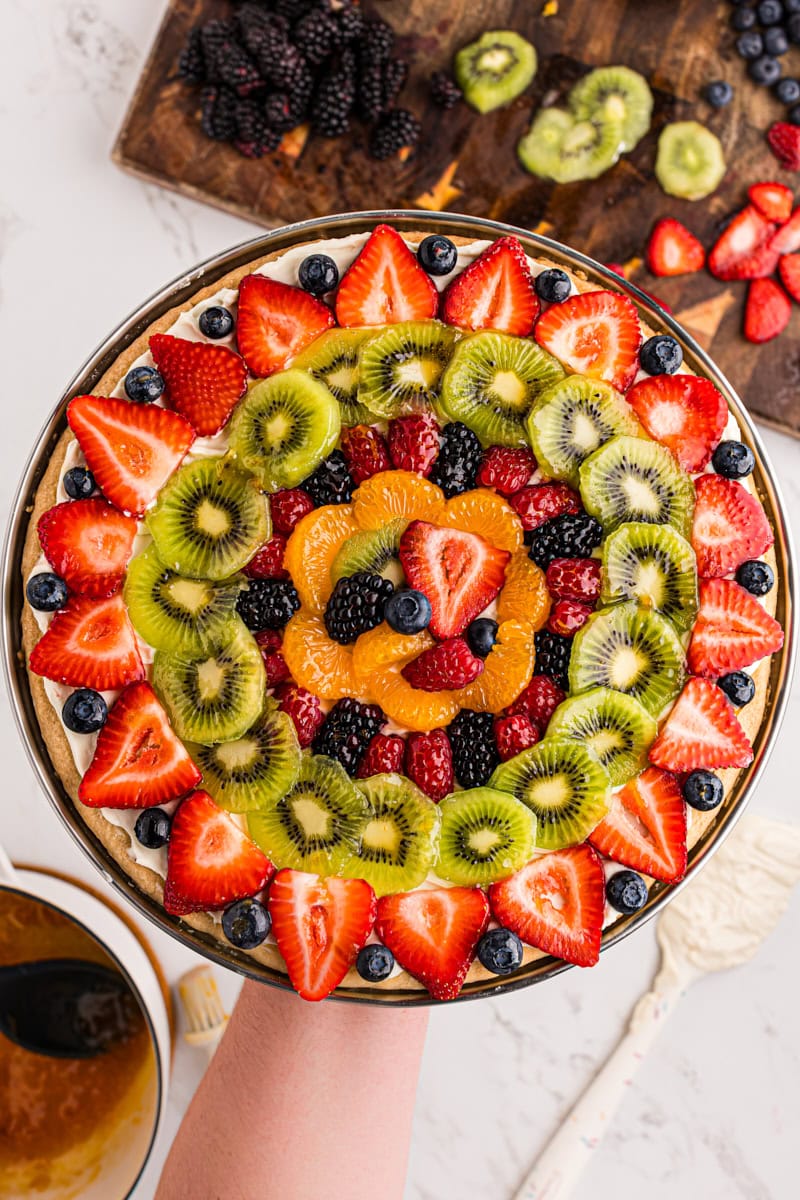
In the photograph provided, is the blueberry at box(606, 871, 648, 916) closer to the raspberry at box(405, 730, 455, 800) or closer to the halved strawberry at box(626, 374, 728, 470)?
the raspberry at box(405, 730, 455, 800)

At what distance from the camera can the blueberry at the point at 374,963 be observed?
199 cm

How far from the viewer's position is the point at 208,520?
2070 mm

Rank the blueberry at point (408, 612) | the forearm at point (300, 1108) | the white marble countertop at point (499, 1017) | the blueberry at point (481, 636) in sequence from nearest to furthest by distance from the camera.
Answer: the blueberry at point (408, 612)
the blueberry at point (481, 636)
the forearm at point (300, 1108)
the white marble countertop at point (499, 1017)

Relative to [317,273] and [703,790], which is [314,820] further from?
[317,273]

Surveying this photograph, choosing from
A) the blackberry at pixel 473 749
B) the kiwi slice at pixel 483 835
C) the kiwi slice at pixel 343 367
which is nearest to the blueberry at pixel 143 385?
the kiwi slice at pixel 343 367

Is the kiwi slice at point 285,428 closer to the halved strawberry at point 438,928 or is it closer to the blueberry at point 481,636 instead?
the blueberry at point 481,636

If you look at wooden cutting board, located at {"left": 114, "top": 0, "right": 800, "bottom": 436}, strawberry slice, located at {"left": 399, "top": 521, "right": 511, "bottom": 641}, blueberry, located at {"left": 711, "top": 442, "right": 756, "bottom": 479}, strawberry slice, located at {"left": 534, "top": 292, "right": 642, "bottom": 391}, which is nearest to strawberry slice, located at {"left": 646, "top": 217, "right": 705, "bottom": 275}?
wooden cutting board, located at {"left": 114, "top": 0, "right": 800, "bottom": 436}

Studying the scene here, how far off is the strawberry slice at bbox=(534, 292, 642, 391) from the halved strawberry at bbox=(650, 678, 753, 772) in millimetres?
651

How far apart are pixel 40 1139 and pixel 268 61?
298 centimetres

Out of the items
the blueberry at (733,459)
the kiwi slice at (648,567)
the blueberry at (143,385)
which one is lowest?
the blueberry at (143,385)

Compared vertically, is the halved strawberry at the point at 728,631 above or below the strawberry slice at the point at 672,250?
below

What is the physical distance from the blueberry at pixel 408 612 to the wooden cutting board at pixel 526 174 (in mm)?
1669

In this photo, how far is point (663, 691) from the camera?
208cm

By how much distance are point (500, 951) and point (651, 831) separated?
38 centimetres
